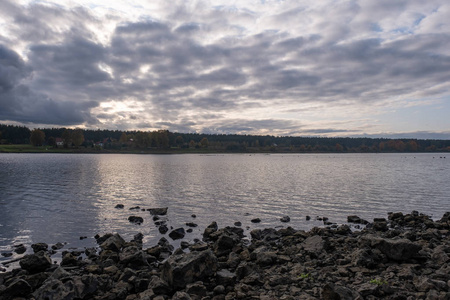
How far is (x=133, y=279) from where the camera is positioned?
13.7 metres

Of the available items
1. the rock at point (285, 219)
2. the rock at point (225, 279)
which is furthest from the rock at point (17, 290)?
the rock at point (285, 219)

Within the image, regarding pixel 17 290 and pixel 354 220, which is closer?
pixel 17 290

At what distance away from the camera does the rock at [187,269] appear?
43.1 feet

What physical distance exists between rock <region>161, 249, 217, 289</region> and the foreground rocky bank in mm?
42

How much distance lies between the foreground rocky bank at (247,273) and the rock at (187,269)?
0.14 ft

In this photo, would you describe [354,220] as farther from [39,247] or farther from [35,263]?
[39,247]

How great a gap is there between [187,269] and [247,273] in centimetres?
294

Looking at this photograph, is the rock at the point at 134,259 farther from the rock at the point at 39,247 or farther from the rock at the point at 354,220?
the rock at the point at 354,220

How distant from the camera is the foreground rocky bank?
12.0 metres

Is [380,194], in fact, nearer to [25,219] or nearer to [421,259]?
[421,259]

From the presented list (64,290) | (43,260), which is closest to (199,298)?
(64,290)

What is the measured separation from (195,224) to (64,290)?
49.9 feet

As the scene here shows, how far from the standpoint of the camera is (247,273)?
46.8ft

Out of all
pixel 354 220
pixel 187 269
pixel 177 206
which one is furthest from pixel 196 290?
pixel 177 206
